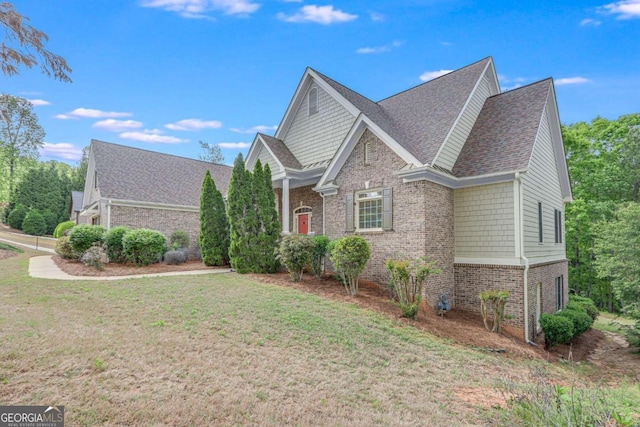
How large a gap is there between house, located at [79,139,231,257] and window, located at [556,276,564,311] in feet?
56.3

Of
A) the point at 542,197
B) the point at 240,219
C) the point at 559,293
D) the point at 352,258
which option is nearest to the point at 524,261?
the point at 542,197

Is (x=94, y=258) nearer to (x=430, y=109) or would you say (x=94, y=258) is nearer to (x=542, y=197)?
(x=430, y=109)

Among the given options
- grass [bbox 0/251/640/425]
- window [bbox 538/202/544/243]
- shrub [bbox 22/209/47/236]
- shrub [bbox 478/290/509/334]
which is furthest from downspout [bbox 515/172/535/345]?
shrub [bbox 22/209/47/236]

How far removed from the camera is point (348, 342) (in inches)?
251

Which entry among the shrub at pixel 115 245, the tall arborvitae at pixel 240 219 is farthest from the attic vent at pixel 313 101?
the shrub at pixel 115 245

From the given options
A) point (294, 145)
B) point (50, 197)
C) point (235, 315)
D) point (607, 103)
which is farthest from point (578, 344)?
point (50, 197)

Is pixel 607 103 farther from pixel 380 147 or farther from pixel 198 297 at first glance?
pixel 198 297

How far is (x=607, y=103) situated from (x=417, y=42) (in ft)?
56.5

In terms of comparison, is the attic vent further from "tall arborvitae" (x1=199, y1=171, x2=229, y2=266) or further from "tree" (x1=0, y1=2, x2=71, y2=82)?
"tree" (x1=0, y1=2, x2=71, y2=82)

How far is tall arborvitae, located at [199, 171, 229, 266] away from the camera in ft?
46.2

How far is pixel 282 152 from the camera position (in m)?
15.3

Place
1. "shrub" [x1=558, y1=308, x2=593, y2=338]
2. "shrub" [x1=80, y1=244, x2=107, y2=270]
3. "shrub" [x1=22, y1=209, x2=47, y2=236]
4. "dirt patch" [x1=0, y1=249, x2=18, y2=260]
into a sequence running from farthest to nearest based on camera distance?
"shrub" [x1=22, y1=209, x2=47, y2=236], "dirt patch" [x1=0, y1=249, x2=18, y2=260], "shrub" [x1=80, y1=244, x2=107, y2=270], "shrub" [x1=558, y1=308, x2=593, y2=338]

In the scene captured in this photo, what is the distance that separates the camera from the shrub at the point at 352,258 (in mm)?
9586

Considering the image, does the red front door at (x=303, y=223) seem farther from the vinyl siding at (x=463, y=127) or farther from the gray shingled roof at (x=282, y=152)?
the vinyl siding at (x=463, y=127)
